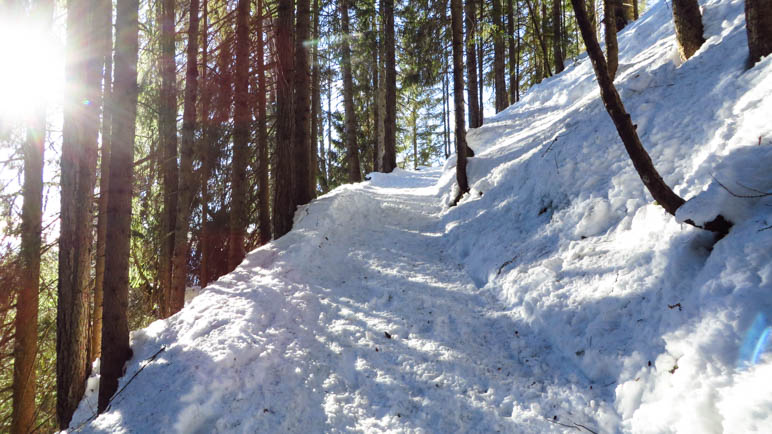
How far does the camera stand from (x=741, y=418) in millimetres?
1788

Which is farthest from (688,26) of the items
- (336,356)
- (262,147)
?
(262,147)

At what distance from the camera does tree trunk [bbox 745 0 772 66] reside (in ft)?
13.4

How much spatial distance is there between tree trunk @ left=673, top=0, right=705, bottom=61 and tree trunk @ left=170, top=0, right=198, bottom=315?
27.3 feet

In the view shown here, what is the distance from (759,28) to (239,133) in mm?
8180

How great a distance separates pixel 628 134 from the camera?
11.6ft

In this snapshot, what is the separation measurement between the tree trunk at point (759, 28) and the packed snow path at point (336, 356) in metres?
4.22

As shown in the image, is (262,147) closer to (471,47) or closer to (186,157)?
(186,157)

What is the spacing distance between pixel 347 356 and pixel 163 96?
7392 millimetres

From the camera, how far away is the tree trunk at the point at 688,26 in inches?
229

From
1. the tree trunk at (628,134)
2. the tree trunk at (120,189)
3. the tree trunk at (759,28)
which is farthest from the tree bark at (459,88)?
the tree trunk at (120,189)

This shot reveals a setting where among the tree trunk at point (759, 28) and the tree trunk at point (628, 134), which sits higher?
the tree trunk at point (759, 28)

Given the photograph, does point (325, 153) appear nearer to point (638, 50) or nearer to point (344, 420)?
point (638, 50)

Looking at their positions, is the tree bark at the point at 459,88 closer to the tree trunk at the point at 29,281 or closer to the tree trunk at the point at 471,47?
the tree trunk at the point at 471,47

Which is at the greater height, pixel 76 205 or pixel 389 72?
pixel 389 72
